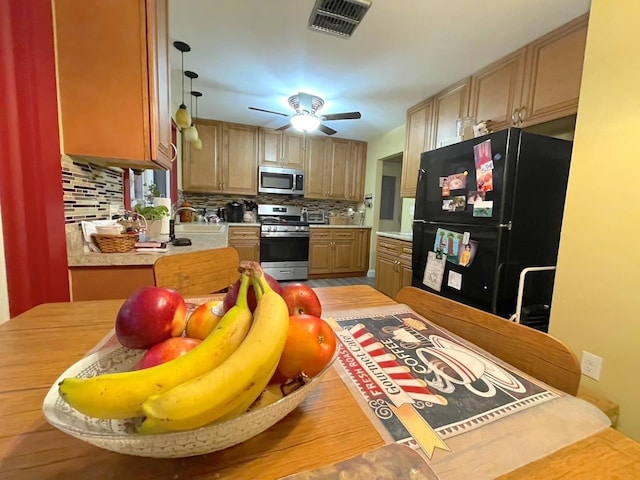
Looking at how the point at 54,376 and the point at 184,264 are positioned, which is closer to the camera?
the point at 54,376

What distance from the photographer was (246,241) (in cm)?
374

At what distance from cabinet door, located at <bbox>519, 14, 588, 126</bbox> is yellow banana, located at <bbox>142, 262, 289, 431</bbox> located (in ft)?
7.24

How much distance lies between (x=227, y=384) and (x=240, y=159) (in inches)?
158

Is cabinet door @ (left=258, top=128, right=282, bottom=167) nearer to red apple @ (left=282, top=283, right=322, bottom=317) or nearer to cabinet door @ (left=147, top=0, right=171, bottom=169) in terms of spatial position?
cabinet door @ (left=147, top=0, right=171, bottom=169)

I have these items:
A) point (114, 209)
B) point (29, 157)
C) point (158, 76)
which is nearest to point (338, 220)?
point (114, 209)

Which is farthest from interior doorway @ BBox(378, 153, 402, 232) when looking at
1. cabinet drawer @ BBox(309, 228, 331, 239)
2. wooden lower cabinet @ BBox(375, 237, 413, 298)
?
wooden lower cabinet @ BBox(375, 237, 413, 298)

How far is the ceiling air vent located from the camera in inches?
62.0

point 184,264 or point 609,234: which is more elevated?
Answer: point 609,234

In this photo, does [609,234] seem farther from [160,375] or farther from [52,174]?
[52,174]

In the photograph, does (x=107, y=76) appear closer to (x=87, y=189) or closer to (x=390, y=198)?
(x=87, y=189)

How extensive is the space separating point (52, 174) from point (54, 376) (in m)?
1.10

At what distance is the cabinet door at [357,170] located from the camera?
14.6 feet

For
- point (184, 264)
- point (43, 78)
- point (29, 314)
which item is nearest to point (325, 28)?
point (43, 78)

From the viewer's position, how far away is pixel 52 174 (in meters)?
1.19
